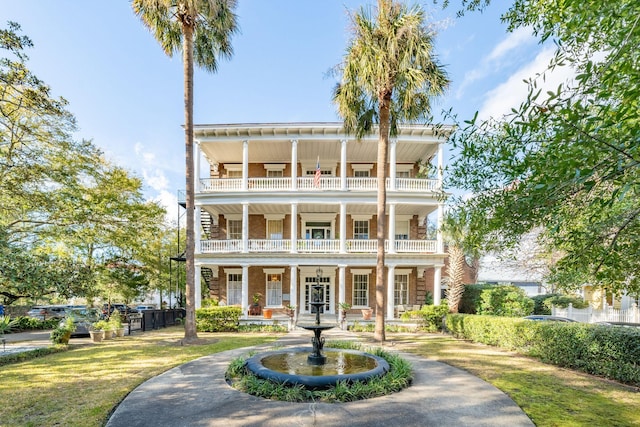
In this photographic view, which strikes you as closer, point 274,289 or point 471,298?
point 471,298

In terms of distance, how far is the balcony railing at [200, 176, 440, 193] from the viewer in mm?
17453

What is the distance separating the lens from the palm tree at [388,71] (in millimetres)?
10602

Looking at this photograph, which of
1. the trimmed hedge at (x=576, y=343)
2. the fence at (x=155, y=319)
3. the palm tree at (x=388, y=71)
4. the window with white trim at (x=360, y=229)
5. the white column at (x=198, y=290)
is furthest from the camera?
the window with white trim at (x=360, y=229)

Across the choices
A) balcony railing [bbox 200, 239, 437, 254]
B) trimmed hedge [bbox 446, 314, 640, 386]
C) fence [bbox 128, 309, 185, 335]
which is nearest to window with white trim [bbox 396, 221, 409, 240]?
balcony railing [bbox 200, 239, 437, 254]

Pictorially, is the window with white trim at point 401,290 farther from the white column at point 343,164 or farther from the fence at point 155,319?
the fence at point 155,319

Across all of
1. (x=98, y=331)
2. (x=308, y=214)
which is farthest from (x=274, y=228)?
(x=98, y=331)

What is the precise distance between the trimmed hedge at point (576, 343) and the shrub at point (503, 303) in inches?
228

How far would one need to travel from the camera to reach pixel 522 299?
1694 centimetres

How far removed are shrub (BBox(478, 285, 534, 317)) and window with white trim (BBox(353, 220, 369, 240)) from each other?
7372 millimetres

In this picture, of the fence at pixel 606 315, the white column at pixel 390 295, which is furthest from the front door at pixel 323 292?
the fence at pixel 606 315

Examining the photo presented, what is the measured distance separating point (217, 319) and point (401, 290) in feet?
35.7

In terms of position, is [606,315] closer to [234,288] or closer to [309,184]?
[309,184]

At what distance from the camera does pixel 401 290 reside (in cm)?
1922

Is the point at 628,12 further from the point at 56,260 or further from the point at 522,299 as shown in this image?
the point at 522,299
